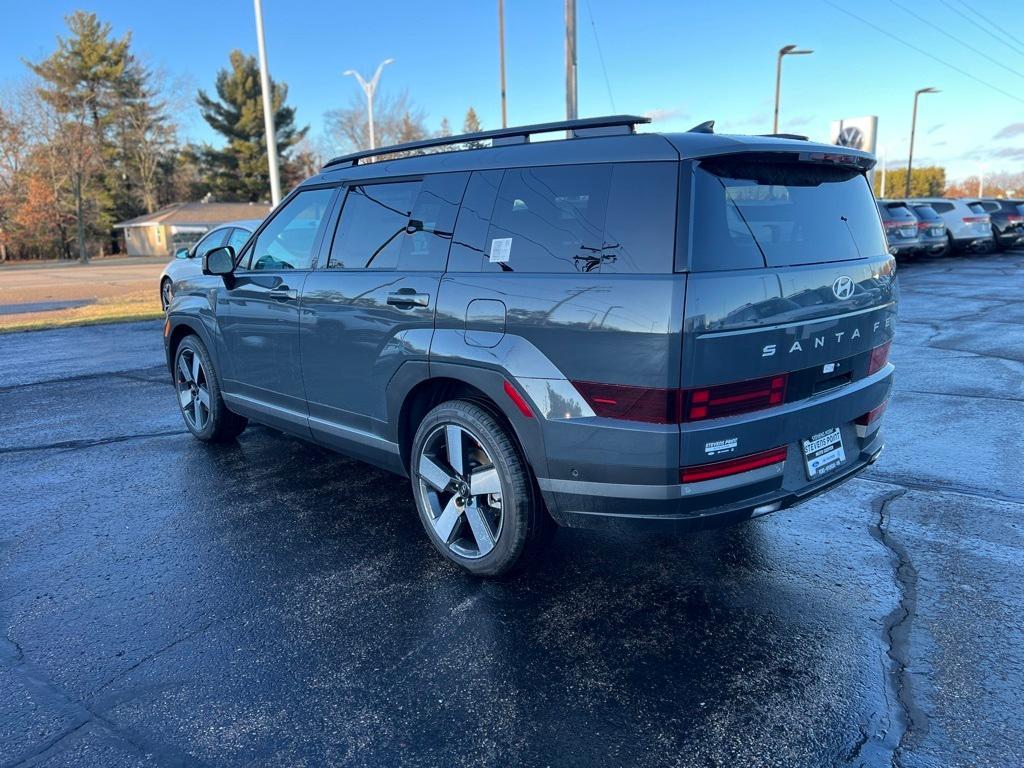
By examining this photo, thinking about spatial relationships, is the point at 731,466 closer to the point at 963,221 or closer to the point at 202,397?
the point at 202,397

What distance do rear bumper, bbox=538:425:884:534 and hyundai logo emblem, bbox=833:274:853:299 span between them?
699 mm

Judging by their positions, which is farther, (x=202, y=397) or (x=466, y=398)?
(x=202, y=397)

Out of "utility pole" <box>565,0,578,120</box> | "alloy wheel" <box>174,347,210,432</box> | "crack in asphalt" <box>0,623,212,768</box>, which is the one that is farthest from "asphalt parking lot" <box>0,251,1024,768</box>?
"utility pole" <box>565,0,578,120</box>

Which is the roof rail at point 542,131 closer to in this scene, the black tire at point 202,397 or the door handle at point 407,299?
the door handle at point 407,299

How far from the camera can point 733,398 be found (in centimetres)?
286

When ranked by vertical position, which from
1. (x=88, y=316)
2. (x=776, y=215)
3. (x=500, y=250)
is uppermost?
(x=776, y=215)

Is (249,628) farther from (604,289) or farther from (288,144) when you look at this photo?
(288,144)

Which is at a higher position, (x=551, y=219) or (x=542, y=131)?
(x=542, y=131)

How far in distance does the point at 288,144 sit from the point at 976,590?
67033 mm

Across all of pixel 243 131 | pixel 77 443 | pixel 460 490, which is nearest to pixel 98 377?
pixel 77 443

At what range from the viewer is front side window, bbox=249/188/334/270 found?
453cm

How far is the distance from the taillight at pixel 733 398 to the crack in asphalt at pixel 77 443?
4931 millimetres

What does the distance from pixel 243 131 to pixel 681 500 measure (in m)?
66.7

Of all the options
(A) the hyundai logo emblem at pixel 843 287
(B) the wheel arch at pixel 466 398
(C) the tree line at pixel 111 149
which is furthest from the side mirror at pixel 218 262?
(C) the tree line at pixel 111 149
